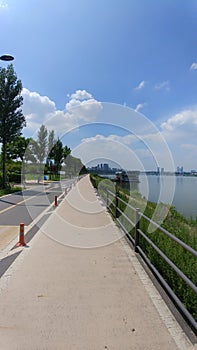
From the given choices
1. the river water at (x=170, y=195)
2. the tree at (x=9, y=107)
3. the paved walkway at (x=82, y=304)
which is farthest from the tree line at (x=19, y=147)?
the paved walkway at (x=82, y=304)

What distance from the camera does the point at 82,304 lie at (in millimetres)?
3580

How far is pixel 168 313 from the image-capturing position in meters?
3.38

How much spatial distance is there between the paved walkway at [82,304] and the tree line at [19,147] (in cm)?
1829

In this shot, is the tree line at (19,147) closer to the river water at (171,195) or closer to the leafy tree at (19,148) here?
the leafy tree at (19,148)

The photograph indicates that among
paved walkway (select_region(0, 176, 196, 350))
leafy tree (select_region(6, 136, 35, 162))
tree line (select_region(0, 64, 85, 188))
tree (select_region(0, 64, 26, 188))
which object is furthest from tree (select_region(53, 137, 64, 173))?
paved walkway (select_region(0, 176, 196, 350))

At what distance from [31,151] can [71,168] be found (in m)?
22.3

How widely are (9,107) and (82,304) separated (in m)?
21.4

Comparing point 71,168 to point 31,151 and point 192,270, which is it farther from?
point 192,270

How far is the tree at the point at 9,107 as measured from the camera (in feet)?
73.3

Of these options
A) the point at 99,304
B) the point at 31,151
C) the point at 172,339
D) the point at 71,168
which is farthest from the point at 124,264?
the point at 71,168

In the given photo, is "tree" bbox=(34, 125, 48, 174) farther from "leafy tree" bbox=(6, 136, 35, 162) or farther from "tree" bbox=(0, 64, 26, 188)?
"tree" bbox=(0, 64, 26, 188)

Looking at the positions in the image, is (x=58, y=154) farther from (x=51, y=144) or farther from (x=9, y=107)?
(x=9, y=107)

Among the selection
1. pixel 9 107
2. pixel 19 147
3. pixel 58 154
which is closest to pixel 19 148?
pixel 19 147

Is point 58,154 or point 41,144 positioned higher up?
point 41,144
